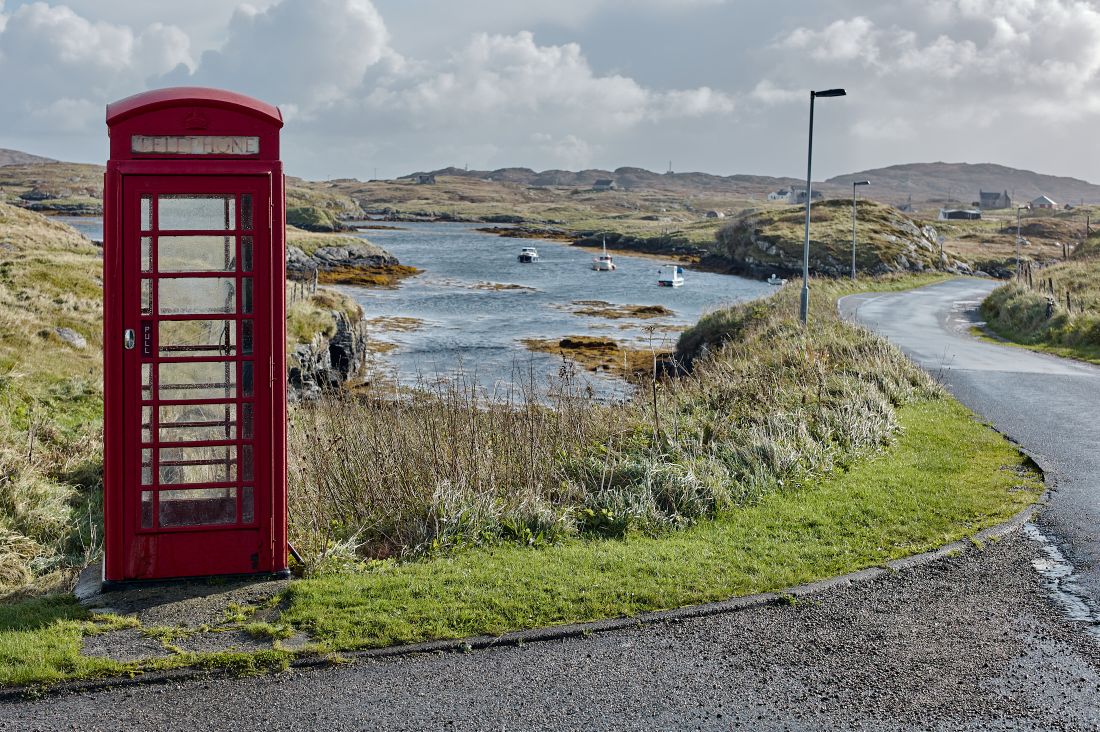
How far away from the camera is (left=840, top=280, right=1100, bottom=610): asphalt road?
31.7 ft

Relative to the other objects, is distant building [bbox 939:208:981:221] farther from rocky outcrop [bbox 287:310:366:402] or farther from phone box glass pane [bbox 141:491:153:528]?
phone box glass pane [bbox 141:491:153:528]

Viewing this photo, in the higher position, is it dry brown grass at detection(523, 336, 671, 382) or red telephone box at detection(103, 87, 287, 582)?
red telephone box at detection(103, 87, 287, 582)

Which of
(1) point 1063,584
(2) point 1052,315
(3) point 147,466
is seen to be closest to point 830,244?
(2) point 1052,315

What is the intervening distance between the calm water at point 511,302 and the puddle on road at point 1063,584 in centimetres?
741

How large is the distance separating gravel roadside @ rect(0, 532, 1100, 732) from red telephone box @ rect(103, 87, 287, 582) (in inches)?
60.0

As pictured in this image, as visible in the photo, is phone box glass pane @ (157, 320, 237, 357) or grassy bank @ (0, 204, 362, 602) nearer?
phone box glass pane @ (157, 320, 237, 357)

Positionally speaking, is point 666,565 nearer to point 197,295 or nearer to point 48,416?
point 197,295

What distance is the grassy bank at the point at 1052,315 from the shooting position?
26.7 meters

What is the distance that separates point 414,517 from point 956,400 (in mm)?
11710

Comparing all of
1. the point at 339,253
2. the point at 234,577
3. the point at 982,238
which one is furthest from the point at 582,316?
the point at 982,238

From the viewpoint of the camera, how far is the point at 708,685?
5977 mm

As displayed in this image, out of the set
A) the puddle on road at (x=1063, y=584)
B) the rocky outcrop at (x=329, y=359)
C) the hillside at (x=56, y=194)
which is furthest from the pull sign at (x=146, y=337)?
the hillside at (x=56, y=194)

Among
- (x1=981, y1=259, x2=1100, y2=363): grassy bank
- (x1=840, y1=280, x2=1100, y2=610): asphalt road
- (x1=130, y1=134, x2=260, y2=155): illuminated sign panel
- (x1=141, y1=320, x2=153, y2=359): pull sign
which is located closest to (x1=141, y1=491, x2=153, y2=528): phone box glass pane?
(x1=141, y1=320, x2=153, y2=359): pull sign

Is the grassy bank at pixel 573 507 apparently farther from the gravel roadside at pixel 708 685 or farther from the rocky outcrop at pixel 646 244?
the rocky outcrop at pixel 646 244
